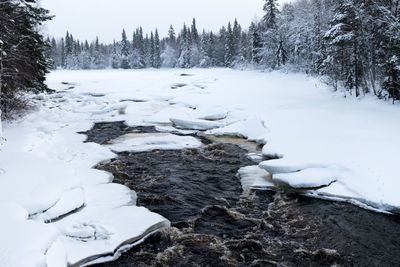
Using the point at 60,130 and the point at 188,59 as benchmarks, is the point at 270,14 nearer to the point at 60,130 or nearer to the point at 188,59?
the point at 188,59

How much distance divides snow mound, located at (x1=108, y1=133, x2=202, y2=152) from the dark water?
8.91 feet

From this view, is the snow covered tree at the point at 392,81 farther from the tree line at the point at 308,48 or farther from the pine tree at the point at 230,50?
the pine tree at the point at 230,50

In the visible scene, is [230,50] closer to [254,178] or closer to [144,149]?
[144,149]

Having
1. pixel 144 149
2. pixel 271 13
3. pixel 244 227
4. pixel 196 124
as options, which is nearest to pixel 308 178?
pixel 244 227

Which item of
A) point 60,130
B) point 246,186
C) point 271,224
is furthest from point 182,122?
point 271,224

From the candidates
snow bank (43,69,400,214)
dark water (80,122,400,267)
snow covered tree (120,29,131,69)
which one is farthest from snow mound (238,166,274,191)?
snow covered tree (120,29,131,69)

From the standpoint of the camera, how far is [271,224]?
28.2 ft

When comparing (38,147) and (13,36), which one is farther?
(13,36)

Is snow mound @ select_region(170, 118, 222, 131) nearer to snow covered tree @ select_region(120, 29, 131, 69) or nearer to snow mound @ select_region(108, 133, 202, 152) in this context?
snow mound @ select_region(108, 133, 202, 152)

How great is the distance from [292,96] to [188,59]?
58984mm

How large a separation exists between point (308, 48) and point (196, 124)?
112 feet

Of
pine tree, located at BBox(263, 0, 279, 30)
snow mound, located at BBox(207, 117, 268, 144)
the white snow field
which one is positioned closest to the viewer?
the white snow field

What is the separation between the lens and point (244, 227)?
845 cm

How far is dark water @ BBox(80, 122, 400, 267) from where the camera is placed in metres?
7.20
